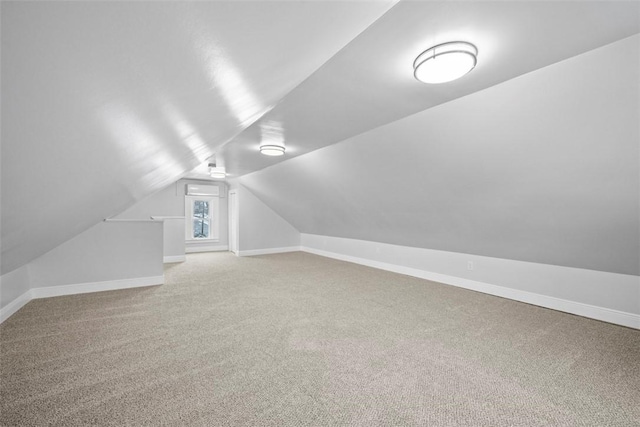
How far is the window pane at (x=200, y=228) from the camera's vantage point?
841cm

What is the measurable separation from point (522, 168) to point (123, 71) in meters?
3.18

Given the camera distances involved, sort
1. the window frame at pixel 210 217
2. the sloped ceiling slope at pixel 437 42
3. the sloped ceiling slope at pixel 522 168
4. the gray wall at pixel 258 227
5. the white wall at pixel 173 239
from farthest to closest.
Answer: the window frame at pixel 210 217 → the gray wall at pixel 258 227 → the white wall at pixel 173 239 → the sloped ceiling slope at pixel 522 168 → the sloped ceiling slope at pixel 437 42

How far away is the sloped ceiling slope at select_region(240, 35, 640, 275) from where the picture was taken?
197 centimetres

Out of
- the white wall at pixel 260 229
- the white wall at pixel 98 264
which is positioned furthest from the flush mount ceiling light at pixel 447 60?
the white wall at pixel 260 229

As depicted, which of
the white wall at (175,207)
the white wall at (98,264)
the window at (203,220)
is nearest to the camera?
the white wall at (98,264)

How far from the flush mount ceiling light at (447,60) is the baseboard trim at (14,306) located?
15.8 ft

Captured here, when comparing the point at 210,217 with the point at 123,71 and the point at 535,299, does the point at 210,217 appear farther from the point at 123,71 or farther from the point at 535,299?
the point at 123,71

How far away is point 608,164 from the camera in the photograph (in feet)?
7.45

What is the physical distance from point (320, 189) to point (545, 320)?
12.6 ft

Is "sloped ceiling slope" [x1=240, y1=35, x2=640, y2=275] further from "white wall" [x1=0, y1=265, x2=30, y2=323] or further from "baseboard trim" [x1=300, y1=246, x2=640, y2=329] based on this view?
"white wall" [x1=0, y1=265, x2=30, y2=323]

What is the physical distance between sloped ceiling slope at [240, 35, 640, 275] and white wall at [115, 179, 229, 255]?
4.41m

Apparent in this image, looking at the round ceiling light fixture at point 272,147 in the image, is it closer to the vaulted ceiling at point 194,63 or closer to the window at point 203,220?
the vaulted ceiling at point 194,63

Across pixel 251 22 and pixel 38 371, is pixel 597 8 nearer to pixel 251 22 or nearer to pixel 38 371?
pixel 251 22

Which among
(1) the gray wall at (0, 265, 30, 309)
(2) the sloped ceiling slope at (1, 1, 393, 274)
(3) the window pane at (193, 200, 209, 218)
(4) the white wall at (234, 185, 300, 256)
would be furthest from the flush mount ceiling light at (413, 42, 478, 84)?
(3) the window pane at (193, 200, 209, 218)
